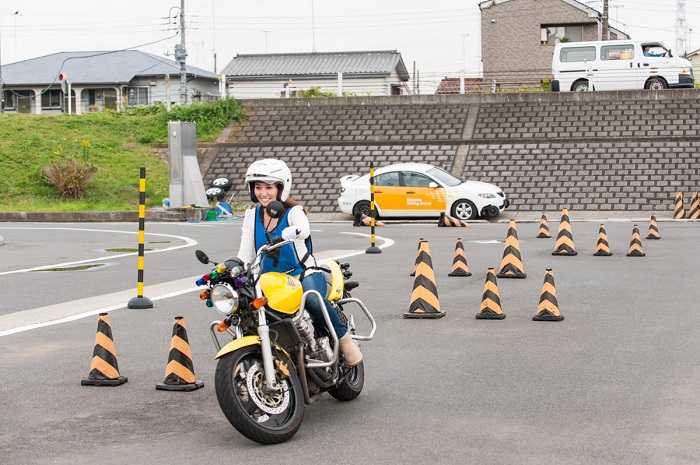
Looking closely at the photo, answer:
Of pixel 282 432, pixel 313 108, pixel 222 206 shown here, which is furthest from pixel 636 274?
pixel 313 108

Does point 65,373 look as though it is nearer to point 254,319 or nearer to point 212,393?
point 212,393

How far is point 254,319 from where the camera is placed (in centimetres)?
580

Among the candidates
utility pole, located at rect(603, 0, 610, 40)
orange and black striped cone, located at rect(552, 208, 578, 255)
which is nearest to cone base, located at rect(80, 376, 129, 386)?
orange and black striped cone, located at rect(552, 208, 578, 255)

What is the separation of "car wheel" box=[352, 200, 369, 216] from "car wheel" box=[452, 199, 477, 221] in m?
2.33

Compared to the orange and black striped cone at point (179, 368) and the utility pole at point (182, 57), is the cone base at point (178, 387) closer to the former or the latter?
the orange and black striped cone at point (179, 368)

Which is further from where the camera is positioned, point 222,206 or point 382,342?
point 222,206

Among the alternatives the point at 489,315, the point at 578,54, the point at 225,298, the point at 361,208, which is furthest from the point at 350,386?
the point at 578,54

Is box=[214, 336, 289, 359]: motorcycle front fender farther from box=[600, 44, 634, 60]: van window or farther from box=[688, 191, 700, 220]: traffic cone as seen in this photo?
box=[600, 44, 634, 60]: van window

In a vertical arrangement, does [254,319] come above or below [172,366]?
above

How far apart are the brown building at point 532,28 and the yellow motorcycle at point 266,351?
50375 mm

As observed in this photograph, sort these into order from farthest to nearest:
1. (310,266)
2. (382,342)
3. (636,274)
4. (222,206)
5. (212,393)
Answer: (222,206)
(636,274)
(382,342)
(212,393)
(310,266)

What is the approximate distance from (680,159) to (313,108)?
13.3 m

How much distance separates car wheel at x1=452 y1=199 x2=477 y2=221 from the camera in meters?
26.7

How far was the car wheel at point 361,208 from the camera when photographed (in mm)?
27344
